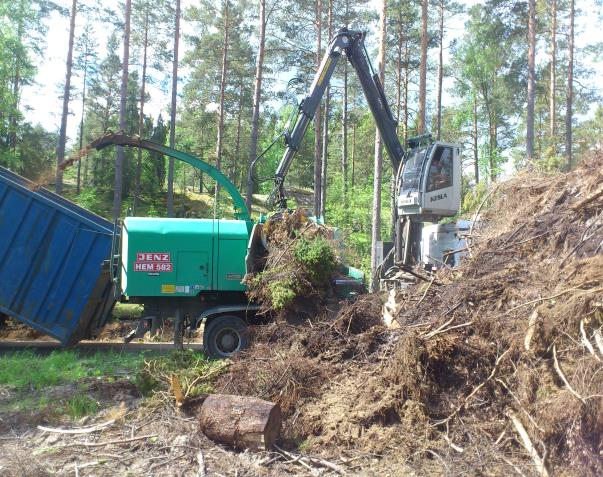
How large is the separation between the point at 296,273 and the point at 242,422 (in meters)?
3.16

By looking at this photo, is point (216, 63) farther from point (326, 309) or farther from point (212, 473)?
point (212, 473)

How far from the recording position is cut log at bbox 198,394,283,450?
15.9ft

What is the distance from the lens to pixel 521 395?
477 cm

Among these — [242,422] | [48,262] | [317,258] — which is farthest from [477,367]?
[48,262]

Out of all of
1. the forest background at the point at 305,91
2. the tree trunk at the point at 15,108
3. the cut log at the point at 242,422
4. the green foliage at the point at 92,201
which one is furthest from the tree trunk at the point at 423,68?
the tree trunk at the point at 15,108

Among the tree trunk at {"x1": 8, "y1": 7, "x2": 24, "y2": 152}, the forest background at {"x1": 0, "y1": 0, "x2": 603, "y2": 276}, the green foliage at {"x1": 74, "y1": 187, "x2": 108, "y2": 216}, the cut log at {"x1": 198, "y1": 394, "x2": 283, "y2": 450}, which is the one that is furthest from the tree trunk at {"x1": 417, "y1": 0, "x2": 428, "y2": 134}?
the tree trunk at {"x1": 8, "y1": 7, "x2": 24, "y2": 152}

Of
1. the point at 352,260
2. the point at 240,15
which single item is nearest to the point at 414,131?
the point at 240,15

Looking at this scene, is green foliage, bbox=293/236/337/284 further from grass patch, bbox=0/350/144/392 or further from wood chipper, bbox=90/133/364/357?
grass patch, bbox=0/350/144/392

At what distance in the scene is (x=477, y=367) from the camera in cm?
527

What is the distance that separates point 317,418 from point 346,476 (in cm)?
100

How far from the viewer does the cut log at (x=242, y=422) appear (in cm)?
486

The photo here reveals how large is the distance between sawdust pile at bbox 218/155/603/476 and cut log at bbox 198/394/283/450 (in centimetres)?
41

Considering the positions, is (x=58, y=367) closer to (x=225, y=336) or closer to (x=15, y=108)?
(x=225, y=336)

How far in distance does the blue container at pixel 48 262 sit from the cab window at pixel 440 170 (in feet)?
20.6
